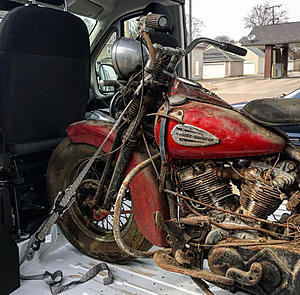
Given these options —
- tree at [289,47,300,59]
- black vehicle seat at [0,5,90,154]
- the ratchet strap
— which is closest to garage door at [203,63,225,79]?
tree at [289,47,300,59]

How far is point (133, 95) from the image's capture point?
7.36 ft

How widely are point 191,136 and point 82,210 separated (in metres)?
1.19

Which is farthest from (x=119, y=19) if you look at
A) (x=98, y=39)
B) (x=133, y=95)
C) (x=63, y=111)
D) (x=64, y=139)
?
(x=133, y=95)

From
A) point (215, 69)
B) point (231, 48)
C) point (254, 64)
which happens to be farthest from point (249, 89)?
point (254, 64)

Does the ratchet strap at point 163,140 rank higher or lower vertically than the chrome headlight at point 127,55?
lower

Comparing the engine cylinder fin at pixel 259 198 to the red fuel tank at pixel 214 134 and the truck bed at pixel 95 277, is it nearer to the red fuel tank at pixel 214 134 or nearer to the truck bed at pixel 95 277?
the red fuel tank at pixel 214 134

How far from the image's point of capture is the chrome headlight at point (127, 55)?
6.95 ft

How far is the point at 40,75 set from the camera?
2631mm

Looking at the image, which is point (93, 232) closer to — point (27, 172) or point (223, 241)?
point (27, 172)

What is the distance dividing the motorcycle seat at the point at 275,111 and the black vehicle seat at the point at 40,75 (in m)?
1.41

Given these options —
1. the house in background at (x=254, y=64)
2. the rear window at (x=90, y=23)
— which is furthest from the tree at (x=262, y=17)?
the rear window at (x=90, y=23)

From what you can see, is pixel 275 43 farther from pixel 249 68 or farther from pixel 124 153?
pixel 124 153

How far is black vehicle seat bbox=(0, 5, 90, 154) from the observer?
2.43 meters

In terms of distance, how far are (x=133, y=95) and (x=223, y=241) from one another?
0.93 meters
